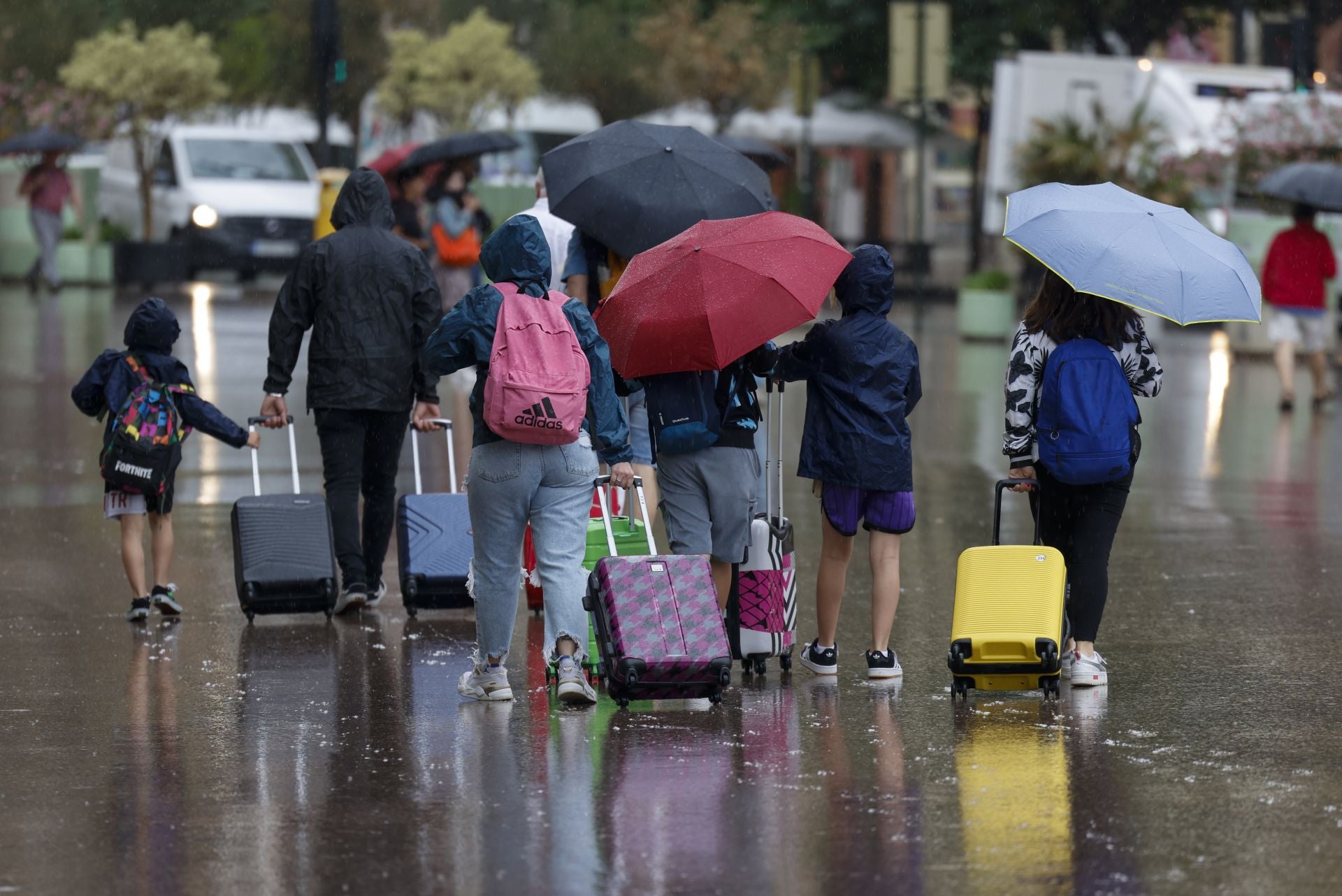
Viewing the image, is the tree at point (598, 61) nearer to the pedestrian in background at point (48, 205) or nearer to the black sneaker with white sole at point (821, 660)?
the pedestrian in background at point (48, 205)

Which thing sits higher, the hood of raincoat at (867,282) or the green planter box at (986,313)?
the hood of raincoat at (867,282)

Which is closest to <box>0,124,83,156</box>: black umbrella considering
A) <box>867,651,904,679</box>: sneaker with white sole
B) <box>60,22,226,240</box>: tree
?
<box>60,22,226,240</box>: tree

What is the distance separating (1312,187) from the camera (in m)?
17.2

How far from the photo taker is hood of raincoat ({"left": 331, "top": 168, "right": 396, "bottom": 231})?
346 inches

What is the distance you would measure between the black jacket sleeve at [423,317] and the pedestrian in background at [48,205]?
68.2ft

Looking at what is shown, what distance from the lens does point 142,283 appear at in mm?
29234

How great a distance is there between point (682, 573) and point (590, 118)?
36061 millimetres

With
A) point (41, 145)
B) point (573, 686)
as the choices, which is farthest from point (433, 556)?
point (41, 145)

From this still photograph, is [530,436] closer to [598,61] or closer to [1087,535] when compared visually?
[1087,535]

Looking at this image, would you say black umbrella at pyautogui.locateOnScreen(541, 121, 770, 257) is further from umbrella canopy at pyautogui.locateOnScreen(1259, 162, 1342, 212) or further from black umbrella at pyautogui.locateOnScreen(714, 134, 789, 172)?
umbrella canopy at pyautogui.locateOnScreen(1259, 162, 1342, 212)

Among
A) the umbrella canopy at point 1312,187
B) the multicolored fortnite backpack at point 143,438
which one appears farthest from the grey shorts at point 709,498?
the umbrella canopy at point 1312,187

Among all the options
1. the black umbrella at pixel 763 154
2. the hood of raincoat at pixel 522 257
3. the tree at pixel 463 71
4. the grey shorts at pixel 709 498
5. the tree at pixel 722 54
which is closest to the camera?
the hood of raincoat at pixel 522 257

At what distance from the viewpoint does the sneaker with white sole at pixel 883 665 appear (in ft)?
24.4

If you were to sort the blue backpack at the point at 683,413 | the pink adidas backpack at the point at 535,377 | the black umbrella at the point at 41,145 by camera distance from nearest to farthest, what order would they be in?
the pink adidas backpack at the point at 535,377 → the blue backpack at the point at 683,413 → the black umbrella at the point at 41,145
